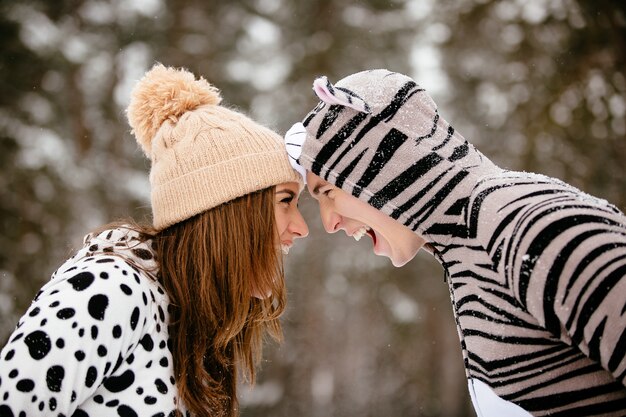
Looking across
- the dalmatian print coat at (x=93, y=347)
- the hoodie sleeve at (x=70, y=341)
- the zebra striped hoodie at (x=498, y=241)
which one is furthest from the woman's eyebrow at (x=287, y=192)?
the hoodie sleeve at (x=70, y=341)

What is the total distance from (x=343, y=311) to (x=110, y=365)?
20.2ft

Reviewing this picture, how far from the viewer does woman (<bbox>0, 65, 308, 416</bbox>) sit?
138 centimetres

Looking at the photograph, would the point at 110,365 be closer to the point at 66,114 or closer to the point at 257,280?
the point at 257,280

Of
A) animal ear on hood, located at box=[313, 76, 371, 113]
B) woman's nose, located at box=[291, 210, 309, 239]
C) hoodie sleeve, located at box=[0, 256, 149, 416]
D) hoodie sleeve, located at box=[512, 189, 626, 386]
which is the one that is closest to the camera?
hoodie sleeve, located at box=[512, 189, 626, 386]

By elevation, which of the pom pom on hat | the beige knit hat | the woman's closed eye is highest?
the pom pom on hat

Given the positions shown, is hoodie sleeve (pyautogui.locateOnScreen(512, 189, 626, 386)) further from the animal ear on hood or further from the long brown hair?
the long brown hair

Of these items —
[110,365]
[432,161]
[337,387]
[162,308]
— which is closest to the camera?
[110,365]

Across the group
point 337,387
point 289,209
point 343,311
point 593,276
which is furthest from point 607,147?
point 593,276

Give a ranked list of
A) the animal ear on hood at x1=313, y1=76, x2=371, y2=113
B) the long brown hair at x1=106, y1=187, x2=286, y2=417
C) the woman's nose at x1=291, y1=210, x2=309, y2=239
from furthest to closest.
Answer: the woman's nose at x1=291, y1=210, x2=309, y2=239
the long brown hair at x1=106, y1=187, x2=286, y2=417
the animal ear on hood at x1=313, y1=76, x2=371, y2=113

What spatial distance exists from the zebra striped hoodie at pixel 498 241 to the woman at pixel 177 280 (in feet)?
0.97

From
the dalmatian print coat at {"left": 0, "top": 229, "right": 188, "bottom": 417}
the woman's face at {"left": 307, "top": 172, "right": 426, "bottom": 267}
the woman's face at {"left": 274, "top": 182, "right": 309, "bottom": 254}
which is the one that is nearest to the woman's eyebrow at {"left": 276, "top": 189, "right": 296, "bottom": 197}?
the woman's face at {"left": 274, "top": 182, "right": 309, "bottom": 254}

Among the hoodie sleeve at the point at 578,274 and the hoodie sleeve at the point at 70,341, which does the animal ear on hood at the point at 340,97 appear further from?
the hoodie sleeve at the point at 70,341

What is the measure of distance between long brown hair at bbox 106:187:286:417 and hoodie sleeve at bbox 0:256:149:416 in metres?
0.31

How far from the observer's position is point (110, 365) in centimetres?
144
